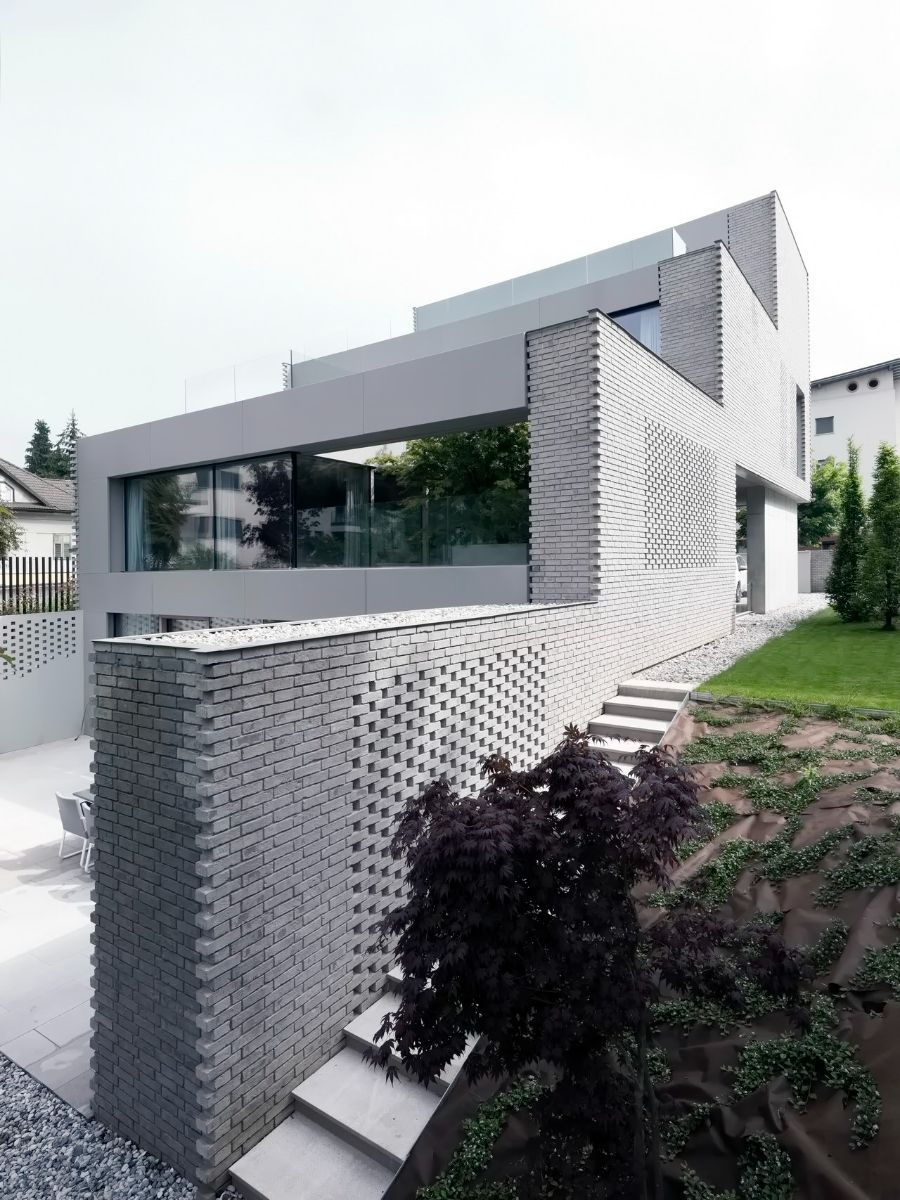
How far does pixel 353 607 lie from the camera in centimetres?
1052

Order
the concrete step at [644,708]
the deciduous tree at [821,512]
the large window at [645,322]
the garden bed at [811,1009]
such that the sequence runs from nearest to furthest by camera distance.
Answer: the garden bed at [811,1009], the concrete step at [644,708], the large window at [645,322], the deciduous tree at [821,512]

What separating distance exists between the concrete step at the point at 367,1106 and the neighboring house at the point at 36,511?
34.0 m

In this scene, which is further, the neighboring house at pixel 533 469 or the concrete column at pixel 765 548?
the concrete column at pixel 765 548

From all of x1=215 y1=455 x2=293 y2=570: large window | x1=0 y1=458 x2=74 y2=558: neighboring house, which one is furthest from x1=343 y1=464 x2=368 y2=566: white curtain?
x1=0 y1=458 x2=74 y2=558: neighboring house

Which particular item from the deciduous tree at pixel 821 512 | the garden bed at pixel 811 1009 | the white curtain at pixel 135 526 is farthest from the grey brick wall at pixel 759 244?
the deciduous tree at pixel 821 512

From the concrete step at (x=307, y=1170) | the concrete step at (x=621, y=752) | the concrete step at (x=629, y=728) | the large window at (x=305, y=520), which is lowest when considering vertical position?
the concrete step at (x=307, y=1170)

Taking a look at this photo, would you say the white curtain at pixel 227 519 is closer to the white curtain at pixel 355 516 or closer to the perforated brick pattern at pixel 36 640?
the white curtain at pixel 355 516

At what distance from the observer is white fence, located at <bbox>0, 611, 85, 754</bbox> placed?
13484 mm

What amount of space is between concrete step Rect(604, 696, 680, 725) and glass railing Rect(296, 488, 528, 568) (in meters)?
2.24

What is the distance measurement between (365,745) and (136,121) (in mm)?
8447

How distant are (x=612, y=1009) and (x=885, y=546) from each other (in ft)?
47.1

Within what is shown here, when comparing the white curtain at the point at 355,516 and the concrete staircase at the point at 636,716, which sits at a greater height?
the white curtain at the point at 355,516

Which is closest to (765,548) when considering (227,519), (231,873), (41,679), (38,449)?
(227,519)

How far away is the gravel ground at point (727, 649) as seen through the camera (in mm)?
8930
